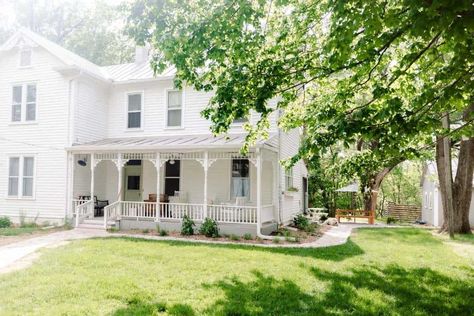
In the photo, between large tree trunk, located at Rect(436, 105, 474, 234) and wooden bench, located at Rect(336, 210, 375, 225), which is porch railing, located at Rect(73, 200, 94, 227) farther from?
large tree trunk, located at Rect(436, 105, 474, 234)

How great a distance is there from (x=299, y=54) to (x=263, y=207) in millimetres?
6585

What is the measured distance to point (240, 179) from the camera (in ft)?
49.0

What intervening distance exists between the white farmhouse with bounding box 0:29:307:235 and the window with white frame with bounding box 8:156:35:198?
1.7 inches

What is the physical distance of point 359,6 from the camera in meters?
5.41

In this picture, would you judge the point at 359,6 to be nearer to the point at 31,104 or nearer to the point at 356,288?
the point at 356,288

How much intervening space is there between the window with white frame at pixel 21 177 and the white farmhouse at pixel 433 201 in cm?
1973

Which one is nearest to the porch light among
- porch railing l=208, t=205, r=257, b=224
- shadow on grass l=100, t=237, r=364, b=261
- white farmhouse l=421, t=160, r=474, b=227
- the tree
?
shadow on grass l=100, t=237, r=364, b=261

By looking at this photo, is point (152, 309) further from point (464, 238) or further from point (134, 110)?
point (464, 238)

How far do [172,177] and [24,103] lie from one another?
24.2 ft

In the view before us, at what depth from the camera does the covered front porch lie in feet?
43.7

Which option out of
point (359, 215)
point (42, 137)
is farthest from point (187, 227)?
point (359, 215)

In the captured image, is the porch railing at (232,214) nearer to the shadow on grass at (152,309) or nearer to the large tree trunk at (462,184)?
the shadow on grass at (152,309)

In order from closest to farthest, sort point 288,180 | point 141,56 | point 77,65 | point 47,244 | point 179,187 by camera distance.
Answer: point 47,244, point 77,65, point 179,187, point 288,180, point 141,56

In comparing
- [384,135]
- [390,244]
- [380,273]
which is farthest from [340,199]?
[384,135]
